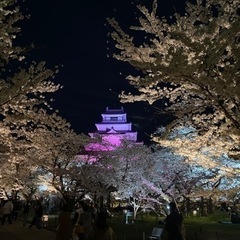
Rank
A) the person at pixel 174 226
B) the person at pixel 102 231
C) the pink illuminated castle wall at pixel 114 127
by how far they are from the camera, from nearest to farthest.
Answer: the person at pixel 102 231
the person at pixel 174 226
the pink illuminated castle wall at pixel 114 127

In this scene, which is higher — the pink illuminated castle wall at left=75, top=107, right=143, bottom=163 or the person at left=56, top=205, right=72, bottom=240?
the pink illuminated castle wall at left=75, top=107, right=143, bottom=163

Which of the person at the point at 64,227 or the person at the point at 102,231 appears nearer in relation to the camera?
the person at the point at 102,231

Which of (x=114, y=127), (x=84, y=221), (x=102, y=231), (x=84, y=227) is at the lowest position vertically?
(x=102, y=231)

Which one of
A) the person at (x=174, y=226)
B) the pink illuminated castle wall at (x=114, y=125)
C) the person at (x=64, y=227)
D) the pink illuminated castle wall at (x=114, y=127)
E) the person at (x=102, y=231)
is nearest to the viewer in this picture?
the person at (x=102, y=231)

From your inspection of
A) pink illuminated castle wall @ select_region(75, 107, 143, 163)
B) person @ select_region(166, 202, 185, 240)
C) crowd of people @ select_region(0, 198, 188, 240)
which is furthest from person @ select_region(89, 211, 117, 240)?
pink illuminated castle wall @ select_region(75, 107, 143, 163)

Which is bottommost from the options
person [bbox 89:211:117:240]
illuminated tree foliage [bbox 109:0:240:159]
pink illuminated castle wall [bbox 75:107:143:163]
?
person [bbox 89:211:117:240]

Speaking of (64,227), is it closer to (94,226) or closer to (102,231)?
(94,226)

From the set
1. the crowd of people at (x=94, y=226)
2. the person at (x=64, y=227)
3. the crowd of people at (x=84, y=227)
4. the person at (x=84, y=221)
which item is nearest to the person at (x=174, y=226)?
the crowd of people at (x=94, y=226)

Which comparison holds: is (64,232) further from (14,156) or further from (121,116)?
(121,116)

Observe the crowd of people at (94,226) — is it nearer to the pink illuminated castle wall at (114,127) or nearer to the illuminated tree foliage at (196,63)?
the illuminated tree foliage at (196,63)

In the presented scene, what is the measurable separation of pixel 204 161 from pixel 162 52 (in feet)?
9.82

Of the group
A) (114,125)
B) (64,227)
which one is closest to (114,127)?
(114,125)

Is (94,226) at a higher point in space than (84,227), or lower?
lower

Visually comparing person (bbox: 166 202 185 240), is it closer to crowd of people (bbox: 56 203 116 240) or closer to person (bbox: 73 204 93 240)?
crowd of people (bbox: 56 203 116 240)
